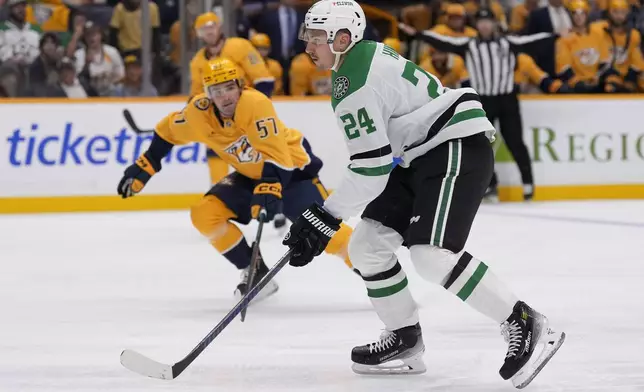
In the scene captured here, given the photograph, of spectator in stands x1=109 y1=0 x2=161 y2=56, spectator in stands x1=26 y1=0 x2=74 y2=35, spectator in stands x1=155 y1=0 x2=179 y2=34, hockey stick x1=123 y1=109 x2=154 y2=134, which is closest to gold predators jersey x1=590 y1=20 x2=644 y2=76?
spectator in stands x1=155 y1=0 x2=179 y2=34

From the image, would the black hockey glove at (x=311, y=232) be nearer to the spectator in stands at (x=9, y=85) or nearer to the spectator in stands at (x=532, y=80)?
the spectator in stands at (x=9, y=85)

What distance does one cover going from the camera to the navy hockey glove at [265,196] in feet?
14.2

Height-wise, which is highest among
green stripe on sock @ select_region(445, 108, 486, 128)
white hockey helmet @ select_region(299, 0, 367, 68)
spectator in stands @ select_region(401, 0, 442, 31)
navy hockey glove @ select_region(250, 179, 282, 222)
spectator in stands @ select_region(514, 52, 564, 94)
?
white hockey helmet @ select_region(299, 0, 367, 68)

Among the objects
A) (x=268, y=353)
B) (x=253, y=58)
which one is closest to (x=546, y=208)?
(x=253, y=58)

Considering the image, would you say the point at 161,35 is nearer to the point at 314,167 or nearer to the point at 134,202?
the point at 134,202

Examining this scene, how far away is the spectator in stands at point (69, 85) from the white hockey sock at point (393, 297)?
5.48 m

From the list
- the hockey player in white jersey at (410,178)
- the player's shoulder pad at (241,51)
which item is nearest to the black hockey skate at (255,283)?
the hockey player in white jersey at (410,178)

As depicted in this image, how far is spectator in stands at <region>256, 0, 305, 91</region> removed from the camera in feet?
29.7

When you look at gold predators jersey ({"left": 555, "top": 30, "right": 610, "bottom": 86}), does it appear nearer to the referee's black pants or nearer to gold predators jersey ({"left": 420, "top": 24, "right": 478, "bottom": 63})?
gold predators jersey ({"left": 420, "top": 24, "right": 478, "bottom": 63})

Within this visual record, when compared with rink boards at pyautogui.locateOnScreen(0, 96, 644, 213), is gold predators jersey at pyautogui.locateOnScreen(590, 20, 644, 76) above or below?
above

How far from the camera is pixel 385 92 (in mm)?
3092

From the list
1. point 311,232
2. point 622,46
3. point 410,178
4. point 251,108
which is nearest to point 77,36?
point 251,108

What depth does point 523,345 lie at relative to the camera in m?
3.11

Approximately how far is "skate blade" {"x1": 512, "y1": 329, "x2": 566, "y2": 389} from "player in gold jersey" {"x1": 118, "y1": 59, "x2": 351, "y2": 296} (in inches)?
52.2
